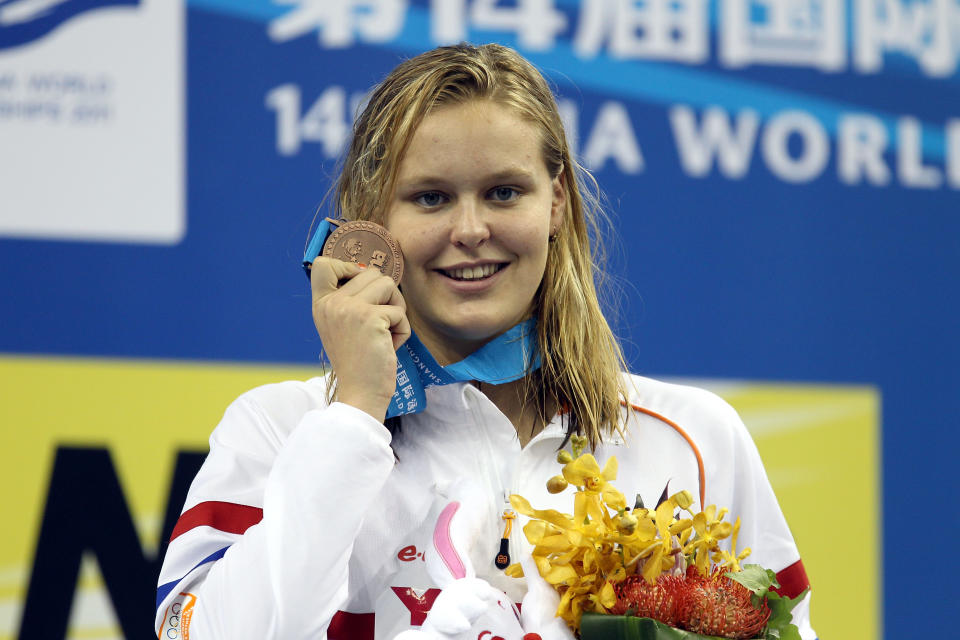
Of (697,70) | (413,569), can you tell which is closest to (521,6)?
(697,70)

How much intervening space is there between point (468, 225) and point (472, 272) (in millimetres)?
75

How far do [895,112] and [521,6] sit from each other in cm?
106

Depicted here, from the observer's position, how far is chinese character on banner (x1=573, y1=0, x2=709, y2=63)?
9.93 feet

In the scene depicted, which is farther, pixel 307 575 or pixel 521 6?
pixel 521 6

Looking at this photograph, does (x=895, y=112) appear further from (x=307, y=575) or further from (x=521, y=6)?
(x=307, y=575)

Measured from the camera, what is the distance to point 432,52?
172 centimetres

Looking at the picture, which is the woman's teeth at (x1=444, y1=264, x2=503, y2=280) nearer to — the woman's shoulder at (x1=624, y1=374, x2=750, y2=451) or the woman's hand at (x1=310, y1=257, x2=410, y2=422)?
the woman's hand at (x1=310, y1=257, x2=410, y2=422)

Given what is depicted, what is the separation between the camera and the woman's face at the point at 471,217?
1580mm

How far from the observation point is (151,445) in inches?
108

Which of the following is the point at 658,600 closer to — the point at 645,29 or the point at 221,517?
the point at 221,517

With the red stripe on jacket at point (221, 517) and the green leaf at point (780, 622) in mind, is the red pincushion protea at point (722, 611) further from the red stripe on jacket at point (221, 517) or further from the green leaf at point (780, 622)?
the red stripe on jacket at point (221, 517)

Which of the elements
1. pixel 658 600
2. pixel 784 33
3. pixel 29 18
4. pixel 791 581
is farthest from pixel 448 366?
pixel 784 33

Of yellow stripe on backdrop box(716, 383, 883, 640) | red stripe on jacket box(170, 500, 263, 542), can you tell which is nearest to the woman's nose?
red stripe on jacket box(170, 500, 263, 542)

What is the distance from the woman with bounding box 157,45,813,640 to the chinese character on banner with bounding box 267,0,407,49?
120cm
